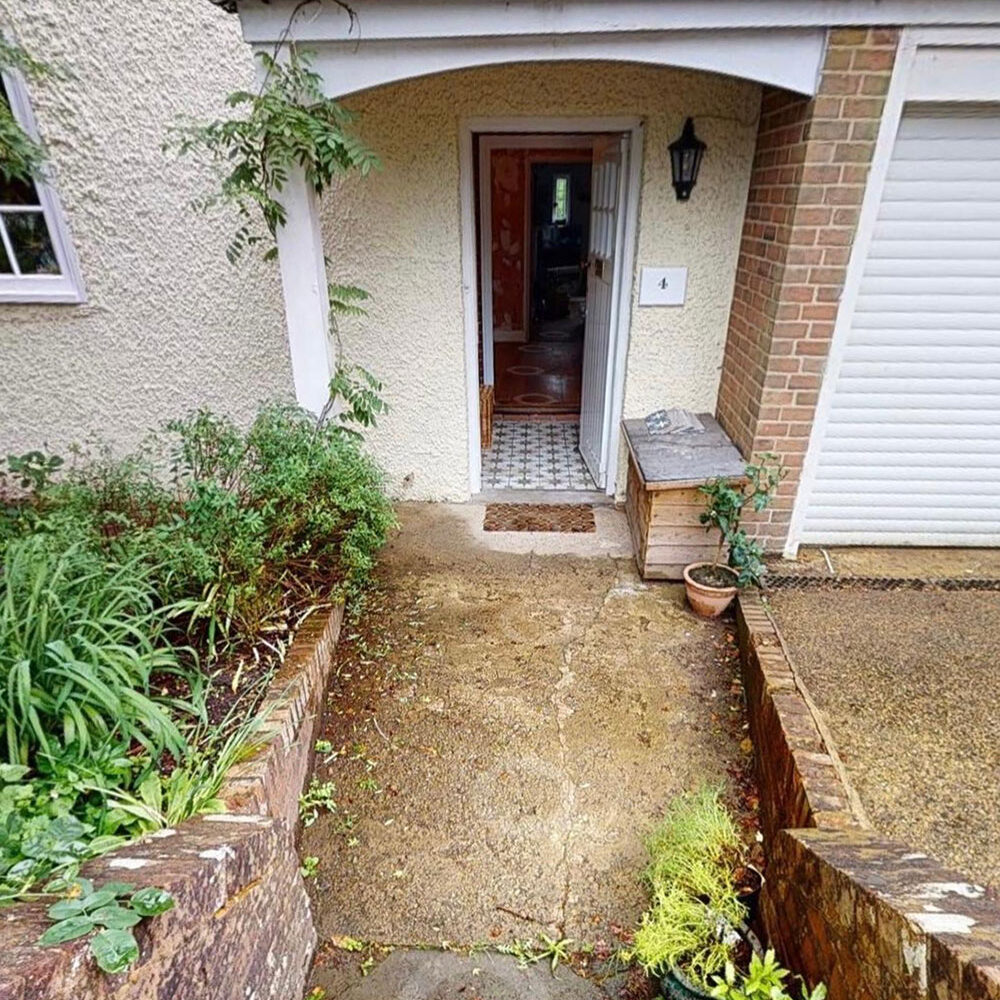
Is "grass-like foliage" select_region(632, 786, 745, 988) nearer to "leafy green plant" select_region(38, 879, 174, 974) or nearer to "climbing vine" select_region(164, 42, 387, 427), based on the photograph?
"leafy green plant" select_region(38, 879, 174, 974)

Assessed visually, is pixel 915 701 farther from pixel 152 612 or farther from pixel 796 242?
pixel 152 612

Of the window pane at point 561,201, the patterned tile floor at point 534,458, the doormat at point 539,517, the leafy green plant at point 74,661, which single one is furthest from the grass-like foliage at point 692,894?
the window pane at point 561,201

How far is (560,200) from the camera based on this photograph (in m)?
13.8

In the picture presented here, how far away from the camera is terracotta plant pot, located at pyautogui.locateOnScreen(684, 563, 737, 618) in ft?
10.2

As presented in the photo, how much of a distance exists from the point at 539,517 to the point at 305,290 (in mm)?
2144

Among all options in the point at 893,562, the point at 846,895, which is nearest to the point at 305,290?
the point at 846,895

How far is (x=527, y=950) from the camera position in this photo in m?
1.91

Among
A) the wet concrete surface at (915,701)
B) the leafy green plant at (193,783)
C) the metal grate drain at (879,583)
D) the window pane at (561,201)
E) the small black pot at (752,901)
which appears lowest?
the small black pot at (752,901)

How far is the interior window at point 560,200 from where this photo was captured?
1295 cm

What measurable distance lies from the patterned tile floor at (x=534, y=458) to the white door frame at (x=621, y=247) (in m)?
0.40

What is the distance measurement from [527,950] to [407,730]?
0.95 meters

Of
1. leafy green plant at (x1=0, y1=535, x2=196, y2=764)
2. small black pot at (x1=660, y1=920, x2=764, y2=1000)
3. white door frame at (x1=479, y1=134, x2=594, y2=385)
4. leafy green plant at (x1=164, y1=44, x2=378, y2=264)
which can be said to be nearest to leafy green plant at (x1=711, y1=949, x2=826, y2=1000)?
small black pot at (x1=660, y1=920, x2=764, y2=1000)

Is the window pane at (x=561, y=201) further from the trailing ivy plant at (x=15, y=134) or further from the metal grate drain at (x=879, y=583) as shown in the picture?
the metal grate drain at (x=879, y=583)

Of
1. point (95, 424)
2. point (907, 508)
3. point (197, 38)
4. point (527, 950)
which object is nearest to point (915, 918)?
point (527, 950)
